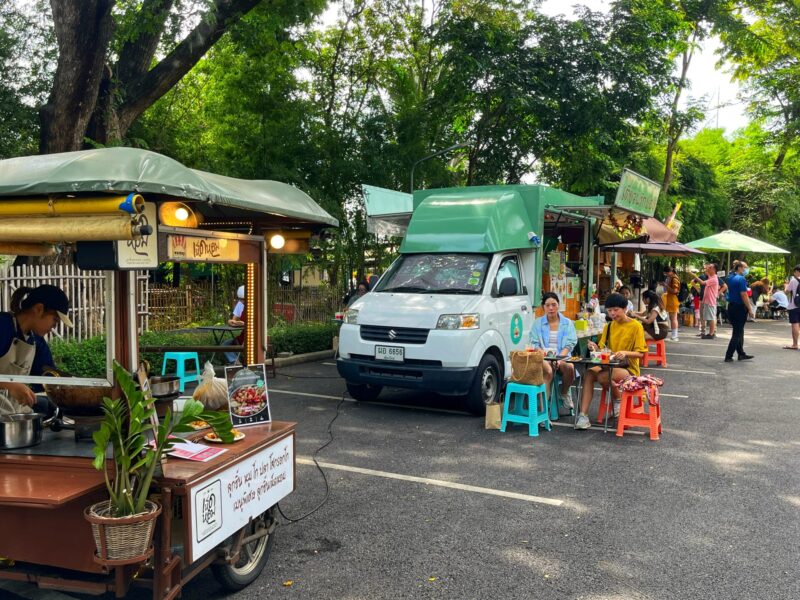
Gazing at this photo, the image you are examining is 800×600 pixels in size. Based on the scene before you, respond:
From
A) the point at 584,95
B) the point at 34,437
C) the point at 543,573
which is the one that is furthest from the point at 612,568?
the point at 584,95

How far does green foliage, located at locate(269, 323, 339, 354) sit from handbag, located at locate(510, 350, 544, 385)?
5.83m

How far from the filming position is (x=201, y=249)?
374cm

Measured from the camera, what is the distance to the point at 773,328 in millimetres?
21438

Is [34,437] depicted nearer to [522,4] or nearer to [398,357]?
[398,357]

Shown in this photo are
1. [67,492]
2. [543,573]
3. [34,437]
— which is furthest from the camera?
[543,573]

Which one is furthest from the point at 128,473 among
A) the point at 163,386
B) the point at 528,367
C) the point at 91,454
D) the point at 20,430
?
the point at 528,367

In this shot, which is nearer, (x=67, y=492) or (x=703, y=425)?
(x=67, y=492)

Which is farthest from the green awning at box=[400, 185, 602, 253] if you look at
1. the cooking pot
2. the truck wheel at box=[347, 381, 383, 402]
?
the cooking pot

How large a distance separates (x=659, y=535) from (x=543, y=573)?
3.60ft

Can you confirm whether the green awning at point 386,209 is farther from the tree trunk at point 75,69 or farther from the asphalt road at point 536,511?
the tree trunk at point 75,69

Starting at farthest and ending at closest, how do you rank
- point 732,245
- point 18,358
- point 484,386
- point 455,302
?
1. point 732,245
2. point 484,386
3. point 455,302
4. point 18,358

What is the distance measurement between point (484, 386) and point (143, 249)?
5.68m

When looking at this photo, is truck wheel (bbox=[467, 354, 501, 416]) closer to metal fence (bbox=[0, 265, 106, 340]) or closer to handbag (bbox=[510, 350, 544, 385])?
handbag (bbox=[510, 350, 544, 385])

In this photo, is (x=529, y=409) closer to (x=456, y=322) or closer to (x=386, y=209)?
(x=456, y=322)
